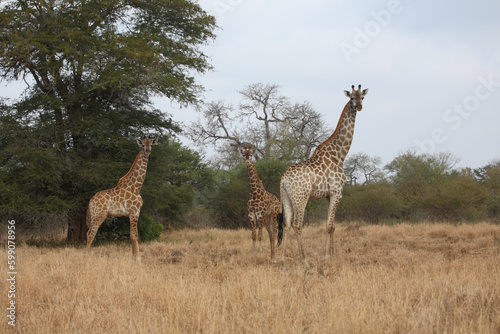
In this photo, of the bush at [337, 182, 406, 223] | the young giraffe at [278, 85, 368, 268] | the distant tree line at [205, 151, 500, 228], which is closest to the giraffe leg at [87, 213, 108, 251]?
the young giraffe at [278, 85, 368, 268]

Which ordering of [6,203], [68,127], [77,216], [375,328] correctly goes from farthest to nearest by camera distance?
1. [77,216]
2. [68,127]
3. [6,203]
4. [375,328]

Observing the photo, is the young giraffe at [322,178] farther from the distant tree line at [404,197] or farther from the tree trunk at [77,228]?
the distant tree line at [404,197]

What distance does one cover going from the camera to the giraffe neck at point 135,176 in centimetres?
1188

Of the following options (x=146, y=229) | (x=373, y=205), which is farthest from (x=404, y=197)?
(x=146, y=229)

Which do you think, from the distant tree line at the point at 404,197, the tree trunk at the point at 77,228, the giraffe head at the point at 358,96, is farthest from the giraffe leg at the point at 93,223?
the distant tree line at the point at 404,197

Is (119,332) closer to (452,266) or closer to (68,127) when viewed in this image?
(452,266)

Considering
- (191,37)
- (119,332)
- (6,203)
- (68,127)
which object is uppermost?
(191,37)

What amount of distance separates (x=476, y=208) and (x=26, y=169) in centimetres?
2152

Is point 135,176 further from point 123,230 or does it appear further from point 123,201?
point 123,230

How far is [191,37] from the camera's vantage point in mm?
17609

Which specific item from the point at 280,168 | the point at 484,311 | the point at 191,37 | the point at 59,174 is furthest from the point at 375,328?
the point at 280,168

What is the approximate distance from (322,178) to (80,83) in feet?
33.3

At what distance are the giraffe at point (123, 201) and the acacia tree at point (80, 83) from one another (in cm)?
243

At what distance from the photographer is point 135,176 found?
12.0 meters
